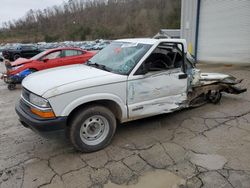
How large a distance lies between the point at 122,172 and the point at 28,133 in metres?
2.29

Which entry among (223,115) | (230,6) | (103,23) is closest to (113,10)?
(103,23)

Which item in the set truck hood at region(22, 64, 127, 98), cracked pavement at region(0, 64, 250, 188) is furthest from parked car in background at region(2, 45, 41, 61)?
truck hood at region(22, 64, 127, 98)

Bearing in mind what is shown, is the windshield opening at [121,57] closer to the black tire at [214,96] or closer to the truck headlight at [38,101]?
the truck headlight at [38,101]

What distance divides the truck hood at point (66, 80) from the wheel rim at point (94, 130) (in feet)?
1.88

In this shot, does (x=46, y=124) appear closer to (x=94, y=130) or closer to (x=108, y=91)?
(x=94, y=130)

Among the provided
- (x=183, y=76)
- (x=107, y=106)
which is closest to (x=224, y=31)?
(x=183, y=76)

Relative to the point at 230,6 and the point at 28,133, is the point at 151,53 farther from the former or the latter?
the point at 230,6

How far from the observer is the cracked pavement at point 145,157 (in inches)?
118

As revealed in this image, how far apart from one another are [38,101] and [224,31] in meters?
13.0

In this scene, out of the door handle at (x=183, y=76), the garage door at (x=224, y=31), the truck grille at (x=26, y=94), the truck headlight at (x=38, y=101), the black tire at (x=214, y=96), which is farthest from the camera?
the garage door at (x=224, y=31)

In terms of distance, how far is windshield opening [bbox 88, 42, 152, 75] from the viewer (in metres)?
3.93

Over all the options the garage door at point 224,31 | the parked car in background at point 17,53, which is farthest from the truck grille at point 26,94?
the parked car in background at point 17,53

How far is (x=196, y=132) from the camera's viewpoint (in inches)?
172

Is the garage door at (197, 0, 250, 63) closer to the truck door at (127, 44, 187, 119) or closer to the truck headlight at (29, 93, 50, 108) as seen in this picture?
the truck door at (127, 44, 187, 119)
